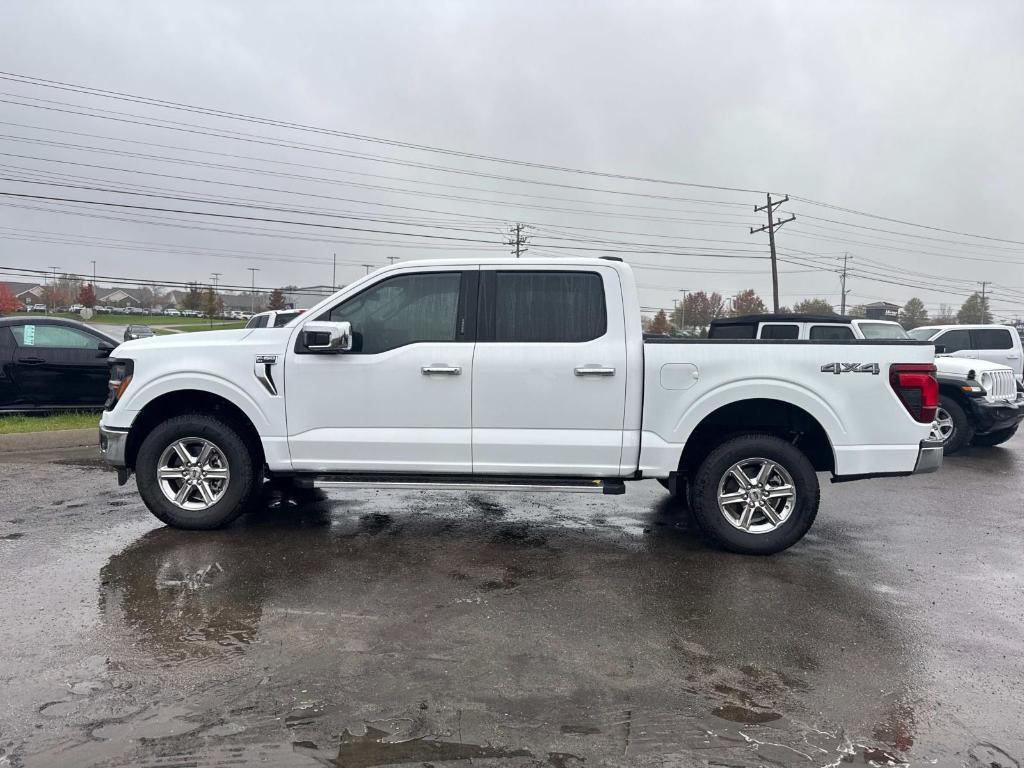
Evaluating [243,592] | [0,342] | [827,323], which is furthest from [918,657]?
[0,342]

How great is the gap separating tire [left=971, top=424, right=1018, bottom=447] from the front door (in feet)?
29.4

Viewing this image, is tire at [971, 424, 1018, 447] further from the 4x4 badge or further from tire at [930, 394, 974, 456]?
the 4x4 badge

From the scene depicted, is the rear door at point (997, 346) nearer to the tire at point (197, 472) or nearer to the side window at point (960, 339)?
the side window at point (960, 339)

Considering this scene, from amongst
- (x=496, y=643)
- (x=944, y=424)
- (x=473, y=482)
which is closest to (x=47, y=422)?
(x=473, y=482)

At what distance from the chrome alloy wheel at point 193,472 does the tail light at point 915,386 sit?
484 cm

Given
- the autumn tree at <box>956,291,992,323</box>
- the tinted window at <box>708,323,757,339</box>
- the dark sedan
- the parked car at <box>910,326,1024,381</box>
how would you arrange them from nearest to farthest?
the dark sedan
the tinted window at <box>708,323,757,339</box>
the parked car at <box>910,326,1024,381</box>
the autumn tree at <box>956,291,992,323</box>

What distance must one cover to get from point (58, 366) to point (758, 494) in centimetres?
944

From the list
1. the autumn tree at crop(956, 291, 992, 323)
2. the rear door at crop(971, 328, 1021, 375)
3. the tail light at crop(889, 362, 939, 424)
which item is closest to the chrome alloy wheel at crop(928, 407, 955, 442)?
the rear door at crop(971, 328, 1021, 375)

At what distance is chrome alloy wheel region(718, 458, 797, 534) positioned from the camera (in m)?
4.74

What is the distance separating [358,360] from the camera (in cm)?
486

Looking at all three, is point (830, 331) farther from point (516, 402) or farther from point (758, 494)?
point (516, 402)

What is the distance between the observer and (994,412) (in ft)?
29.8

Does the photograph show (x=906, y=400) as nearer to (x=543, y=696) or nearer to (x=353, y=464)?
(x=543, y=696)

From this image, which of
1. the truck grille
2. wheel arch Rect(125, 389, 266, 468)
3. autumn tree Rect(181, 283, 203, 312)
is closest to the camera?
wheel arch Rect(125, 389, 266, 468)
